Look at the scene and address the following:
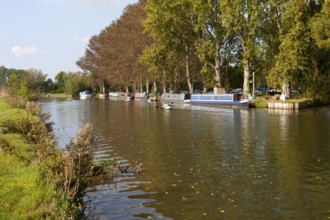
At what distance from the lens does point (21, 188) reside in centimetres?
917

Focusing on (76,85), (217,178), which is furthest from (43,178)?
(76,85)

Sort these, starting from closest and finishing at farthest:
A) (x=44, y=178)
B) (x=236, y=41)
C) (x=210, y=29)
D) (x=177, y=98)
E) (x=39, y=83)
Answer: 1. (x=44, y=178)
2. (x=210, y=29)
3. (x=236, y=41)
4. (x=177, y=98)
5. (x=39, y=83)

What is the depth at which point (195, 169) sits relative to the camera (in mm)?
15258

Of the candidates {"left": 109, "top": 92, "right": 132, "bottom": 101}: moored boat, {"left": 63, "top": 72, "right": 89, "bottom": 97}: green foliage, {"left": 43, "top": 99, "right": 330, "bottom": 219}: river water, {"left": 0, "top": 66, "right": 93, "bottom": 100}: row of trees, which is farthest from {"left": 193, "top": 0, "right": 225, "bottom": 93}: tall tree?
{"left": 63, "top": 72, "right": 89, "bottom": 97}: green foliage

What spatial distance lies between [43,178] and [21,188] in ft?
2.58

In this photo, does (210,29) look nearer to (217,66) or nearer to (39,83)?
(217,66)

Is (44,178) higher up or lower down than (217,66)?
lower down

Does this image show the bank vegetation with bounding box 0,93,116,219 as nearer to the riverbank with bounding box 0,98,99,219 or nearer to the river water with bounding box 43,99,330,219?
the riverbank with bounding box 0,98,99,219

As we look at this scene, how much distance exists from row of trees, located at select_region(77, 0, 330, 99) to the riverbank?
41468mm

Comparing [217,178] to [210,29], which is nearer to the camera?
[217,178]

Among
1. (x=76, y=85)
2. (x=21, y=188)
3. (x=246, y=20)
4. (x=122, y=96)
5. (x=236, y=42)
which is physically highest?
(x=246, y=20)

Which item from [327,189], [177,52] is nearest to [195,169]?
[327,189]

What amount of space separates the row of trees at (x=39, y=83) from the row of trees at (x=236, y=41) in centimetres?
2256

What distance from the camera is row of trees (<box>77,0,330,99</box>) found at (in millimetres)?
50250
